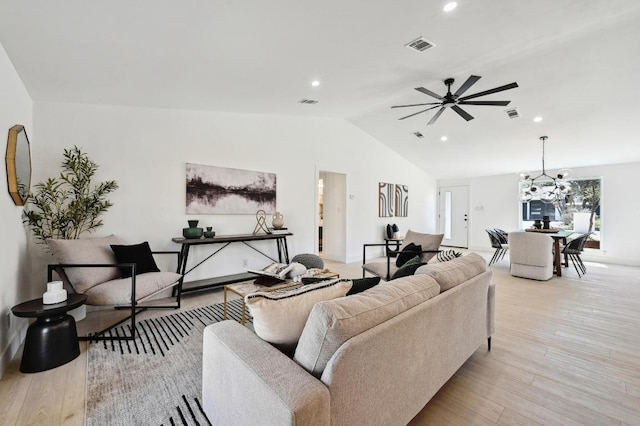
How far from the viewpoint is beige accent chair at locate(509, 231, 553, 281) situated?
15.6ft

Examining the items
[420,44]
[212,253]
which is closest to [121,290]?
[212,253]

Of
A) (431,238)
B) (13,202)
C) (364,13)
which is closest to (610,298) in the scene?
(431,238)

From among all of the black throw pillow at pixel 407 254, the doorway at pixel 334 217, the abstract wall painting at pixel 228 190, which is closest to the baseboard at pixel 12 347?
Result: the abstract wall painting at pixel 228 190

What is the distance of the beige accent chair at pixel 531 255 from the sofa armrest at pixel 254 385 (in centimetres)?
527

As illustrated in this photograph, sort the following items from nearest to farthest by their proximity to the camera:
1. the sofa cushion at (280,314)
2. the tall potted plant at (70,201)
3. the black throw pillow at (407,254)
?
the sofa cushion at (280,314)
the tall potted plant at (70,201)
the black throw pillow at (407,254)

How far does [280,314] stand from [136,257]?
8.59 ft

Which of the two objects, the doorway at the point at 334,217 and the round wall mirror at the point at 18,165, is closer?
the round wall mirror at the point at 18,165

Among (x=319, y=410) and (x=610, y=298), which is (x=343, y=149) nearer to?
(x=610, y=298)

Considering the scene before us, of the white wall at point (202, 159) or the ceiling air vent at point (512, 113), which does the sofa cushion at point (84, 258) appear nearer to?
the white wall at point (202, 159)

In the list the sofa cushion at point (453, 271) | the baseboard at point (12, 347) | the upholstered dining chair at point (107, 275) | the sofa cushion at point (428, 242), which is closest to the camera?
the sofa cushion at point (453, 271)

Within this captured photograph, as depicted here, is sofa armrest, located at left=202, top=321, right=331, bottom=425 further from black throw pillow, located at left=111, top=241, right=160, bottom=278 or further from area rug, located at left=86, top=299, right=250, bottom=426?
black throw pillow, located at left=111, top=241, right=160, bottom=278

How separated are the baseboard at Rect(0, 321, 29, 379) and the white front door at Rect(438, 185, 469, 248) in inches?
345

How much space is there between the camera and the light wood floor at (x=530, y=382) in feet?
5.32

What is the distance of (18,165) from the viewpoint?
2396 mm
